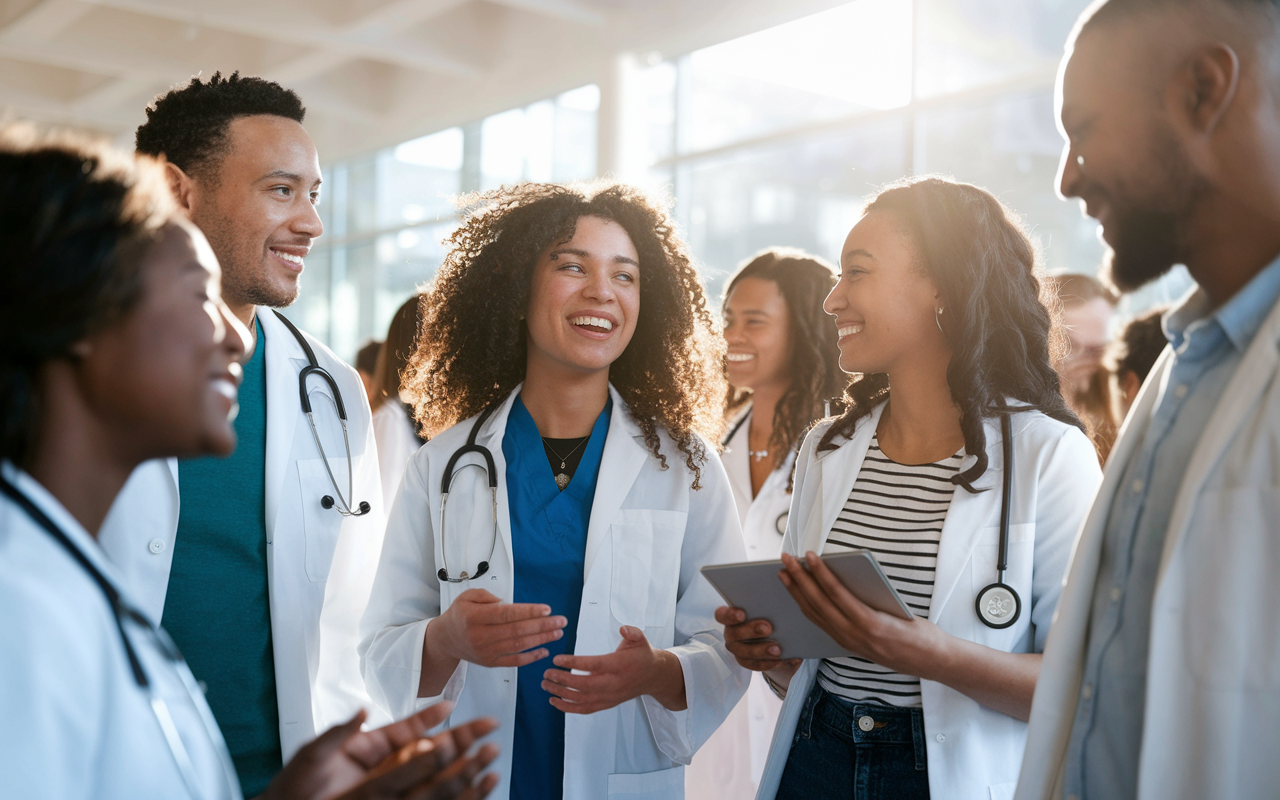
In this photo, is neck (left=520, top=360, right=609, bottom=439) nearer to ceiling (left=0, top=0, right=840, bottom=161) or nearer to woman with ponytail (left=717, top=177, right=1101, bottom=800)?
woman with ponytail (left=717, top=177, right=1101, bottom=800)

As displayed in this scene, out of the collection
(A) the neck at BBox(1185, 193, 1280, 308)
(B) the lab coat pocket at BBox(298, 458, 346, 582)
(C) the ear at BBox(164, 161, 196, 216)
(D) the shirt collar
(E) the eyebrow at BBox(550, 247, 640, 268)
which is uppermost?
(C) the ear at BBox(164, 161, 196, 216)

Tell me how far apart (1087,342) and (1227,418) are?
273 centimetres

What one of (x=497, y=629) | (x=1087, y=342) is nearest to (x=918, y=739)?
A: (x=497, y=629)

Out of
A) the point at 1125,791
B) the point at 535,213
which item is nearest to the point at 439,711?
the point at 1125,791

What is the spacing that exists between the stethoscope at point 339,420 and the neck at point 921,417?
1096 millimetres

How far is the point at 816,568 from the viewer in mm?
1440

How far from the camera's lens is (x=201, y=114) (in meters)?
2.07

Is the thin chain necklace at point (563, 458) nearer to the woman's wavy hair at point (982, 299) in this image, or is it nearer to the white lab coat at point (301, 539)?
the white lab coat at point (301, 539)

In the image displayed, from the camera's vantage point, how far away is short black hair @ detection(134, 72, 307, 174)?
205 cm

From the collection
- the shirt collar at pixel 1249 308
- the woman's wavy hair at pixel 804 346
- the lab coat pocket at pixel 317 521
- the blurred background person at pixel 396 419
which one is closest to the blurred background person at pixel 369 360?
the blurred background person at pixel 396 419

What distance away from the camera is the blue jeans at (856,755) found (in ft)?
5.00

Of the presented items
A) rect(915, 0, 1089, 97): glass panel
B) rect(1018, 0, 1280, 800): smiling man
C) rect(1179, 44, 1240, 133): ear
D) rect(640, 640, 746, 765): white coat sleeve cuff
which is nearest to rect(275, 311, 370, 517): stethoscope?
rect(640, 640, 746, 765): white coat sleeve cuff

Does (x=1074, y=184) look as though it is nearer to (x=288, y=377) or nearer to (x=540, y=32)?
(x=288, y=377)

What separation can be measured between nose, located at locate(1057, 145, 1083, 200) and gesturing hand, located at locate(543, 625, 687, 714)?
95cm
